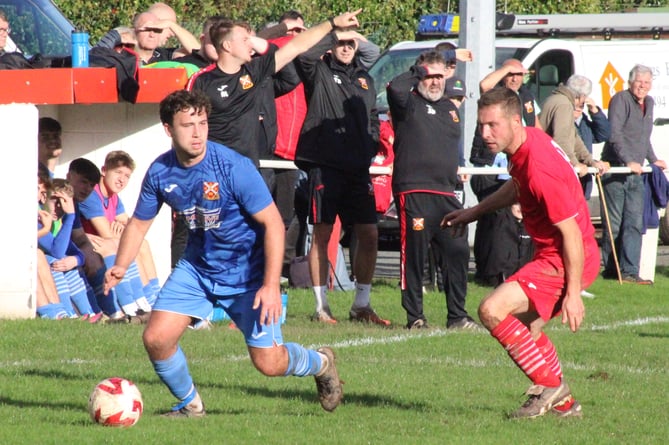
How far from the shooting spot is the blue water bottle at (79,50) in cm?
1196

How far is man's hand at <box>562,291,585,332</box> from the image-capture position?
24.2ft

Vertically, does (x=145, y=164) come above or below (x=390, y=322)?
above

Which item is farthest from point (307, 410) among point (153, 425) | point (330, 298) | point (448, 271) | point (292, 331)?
point (330, 298)

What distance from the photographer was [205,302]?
7.53 metres

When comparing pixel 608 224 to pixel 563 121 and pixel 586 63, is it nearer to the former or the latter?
pixel 563 121

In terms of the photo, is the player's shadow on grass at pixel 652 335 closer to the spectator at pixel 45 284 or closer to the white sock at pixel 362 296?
the white sock at pixel 362 296

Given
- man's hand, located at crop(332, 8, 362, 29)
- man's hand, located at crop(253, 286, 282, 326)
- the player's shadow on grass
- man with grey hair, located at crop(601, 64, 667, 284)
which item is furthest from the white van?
man's hand, located at crop(253, 286, 282, 326)

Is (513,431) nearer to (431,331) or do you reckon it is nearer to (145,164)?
(431,331)

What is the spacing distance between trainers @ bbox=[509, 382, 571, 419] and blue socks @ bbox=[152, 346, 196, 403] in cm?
183

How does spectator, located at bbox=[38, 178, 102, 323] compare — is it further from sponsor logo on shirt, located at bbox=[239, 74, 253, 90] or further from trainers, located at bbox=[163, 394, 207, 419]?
trainers, located at bbox=[163, 394, 207, 419]

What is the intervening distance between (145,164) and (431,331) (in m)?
3.70

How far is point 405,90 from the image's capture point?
11.5 metres

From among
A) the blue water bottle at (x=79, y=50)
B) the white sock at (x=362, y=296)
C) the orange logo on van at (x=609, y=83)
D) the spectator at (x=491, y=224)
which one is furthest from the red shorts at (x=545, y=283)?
the orange logo on van at (x=609, y=83)

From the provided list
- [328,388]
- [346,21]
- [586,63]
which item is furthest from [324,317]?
[586,63]
